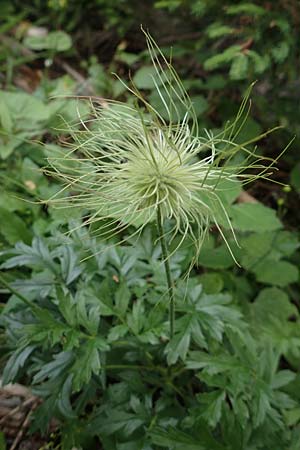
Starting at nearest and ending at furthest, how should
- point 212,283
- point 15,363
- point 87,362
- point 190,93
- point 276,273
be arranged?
point 87,362, point 15,363, point 212,283, point 276,273, point 190,93

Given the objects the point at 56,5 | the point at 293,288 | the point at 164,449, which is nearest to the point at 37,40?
the point at 56,5

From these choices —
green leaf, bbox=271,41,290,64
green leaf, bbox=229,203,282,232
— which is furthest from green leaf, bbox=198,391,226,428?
green leaf, bbox=271,41,290,64

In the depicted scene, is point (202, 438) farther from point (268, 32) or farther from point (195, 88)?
point (195, 88)

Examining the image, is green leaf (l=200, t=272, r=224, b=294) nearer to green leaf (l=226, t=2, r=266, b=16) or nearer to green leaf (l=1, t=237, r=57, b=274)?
green leaf (l=1, t=237, r=57, b=274)

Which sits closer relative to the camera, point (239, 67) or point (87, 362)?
point (87, 362)

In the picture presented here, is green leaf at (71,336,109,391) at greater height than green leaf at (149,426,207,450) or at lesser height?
greater

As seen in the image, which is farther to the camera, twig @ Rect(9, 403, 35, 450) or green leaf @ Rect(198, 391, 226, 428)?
twig @ Rect(9, 403, 35, 450)

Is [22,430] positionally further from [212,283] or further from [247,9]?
[247,9]

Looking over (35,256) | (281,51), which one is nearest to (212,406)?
(35,256)

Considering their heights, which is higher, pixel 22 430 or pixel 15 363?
pixel 15 363
